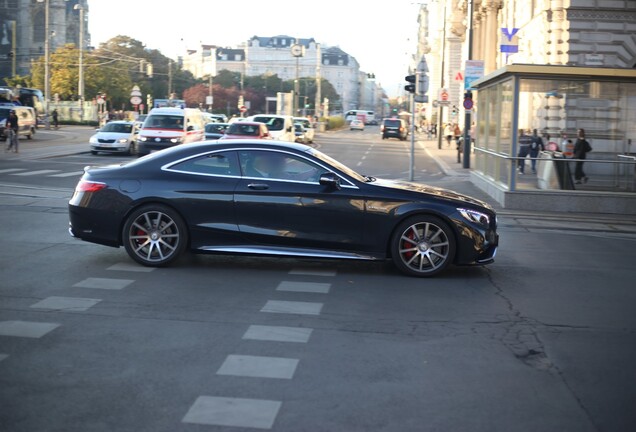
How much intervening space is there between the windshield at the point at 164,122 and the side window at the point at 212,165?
25369 millimetres

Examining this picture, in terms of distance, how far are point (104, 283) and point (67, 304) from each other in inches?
40.2

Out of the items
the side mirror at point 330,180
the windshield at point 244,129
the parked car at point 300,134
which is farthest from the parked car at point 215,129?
the side mirror at point 330,180

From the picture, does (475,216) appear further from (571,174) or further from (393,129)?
(393,129)

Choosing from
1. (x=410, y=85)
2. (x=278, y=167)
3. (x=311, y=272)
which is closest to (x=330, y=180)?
(x=278, y=167)

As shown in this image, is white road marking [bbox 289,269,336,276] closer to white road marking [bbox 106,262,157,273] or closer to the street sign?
white road marking [bbox 106,262,157,273]

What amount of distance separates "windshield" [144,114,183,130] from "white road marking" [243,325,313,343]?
28597mm

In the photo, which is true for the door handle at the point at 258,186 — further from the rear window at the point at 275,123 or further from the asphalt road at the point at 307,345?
the rear window at the point at 275,123

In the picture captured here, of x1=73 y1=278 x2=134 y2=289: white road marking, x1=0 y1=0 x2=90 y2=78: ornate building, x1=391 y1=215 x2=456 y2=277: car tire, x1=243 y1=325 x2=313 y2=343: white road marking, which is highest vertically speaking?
x1=0 y1=0 x2=90 y2=78: ornate building

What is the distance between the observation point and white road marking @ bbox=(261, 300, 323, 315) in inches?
311

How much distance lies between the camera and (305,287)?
356 inches

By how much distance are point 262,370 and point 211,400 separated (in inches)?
29.0

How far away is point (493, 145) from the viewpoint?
21.2 meters

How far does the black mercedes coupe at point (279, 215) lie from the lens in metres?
9.77

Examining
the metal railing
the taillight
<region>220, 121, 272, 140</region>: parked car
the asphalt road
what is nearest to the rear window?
<region>220, 121, 272, 140</region>: parked car
